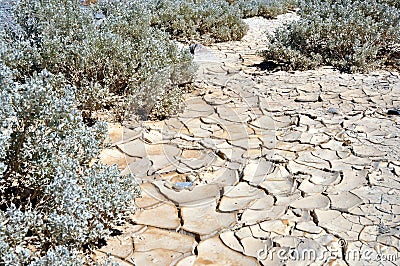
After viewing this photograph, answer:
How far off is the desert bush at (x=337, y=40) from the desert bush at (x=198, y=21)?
1.54m

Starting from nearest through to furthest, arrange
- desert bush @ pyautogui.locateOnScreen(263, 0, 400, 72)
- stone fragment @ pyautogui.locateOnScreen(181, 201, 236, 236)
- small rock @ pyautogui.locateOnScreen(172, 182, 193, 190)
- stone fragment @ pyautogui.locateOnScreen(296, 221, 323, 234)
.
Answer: stone fragment @ pyautogui.locateOnScreen(296, 221, 323, 234), stone fragment @ pyautogui.locateOnScreen(181, 201, 236, 236), small rock @ pyautogui.locateOnScreen(172, 182, 193, 190), desert bush @ pyautogui.locateOnScreen(263, 0, 400, 72)

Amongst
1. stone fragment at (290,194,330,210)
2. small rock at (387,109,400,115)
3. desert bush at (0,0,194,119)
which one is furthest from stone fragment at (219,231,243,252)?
small rock at (387,109,400,115)

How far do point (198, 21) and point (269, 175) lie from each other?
17.8ft

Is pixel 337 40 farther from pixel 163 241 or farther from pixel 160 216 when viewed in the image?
pixel 163 241

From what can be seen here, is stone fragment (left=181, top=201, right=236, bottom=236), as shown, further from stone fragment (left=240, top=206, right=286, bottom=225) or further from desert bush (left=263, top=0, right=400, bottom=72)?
desert bush (left=263, top=0, right=400, bottom=72)

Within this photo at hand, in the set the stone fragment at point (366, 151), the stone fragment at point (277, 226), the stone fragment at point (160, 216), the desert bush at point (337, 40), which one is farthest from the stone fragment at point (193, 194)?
the desert bush at point (337, 40)

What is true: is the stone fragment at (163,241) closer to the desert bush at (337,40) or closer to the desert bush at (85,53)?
the desert bush at (85,53)

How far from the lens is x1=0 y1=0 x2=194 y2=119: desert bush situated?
4.88m

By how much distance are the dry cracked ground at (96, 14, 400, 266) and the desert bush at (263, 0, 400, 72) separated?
1.93 feet

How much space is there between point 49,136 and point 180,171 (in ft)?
4.12

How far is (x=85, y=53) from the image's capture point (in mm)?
4895

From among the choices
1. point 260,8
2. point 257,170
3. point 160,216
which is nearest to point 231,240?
point 160,216

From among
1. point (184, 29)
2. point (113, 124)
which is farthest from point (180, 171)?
point (184, 29)

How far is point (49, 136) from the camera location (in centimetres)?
302
